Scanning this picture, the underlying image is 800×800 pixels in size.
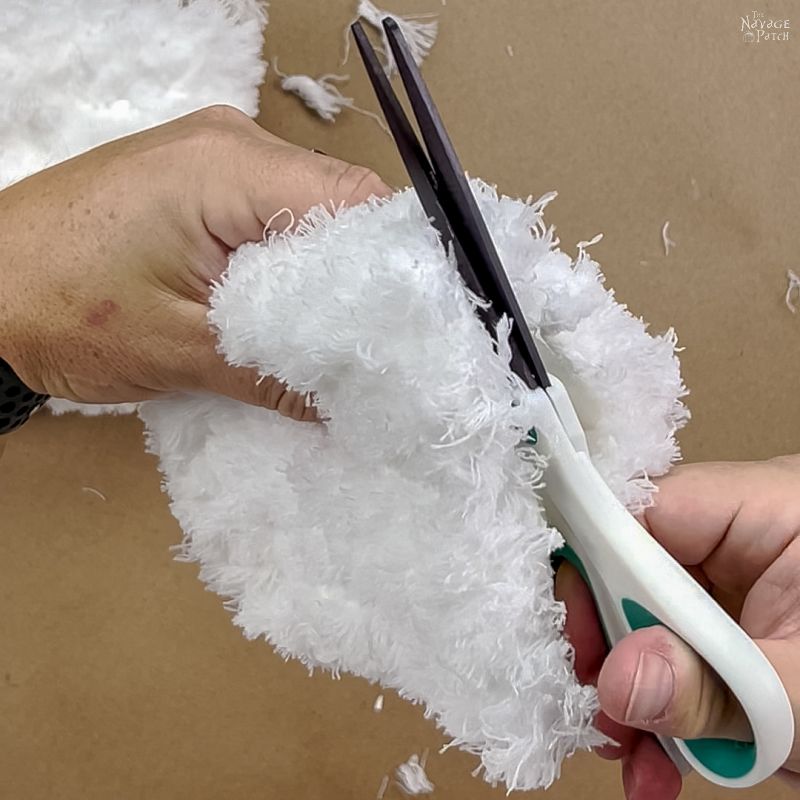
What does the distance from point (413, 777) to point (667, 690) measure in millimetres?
391

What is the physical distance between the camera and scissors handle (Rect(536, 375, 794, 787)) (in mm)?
271

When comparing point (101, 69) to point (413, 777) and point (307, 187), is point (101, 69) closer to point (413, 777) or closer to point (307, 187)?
point (307, 187)

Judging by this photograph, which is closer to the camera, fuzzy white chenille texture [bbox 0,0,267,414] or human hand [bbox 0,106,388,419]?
human hand [bbox 0,106,388,419]

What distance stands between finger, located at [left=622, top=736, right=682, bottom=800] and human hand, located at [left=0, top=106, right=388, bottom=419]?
0.68ft

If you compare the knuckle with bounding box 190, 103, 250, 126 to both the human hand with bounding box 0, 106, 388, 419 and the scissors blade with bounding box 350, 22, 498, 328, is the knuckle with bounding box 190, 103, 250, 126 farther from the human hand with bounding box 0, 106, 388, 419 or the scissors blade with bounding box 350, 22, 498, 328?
the scissors blade with bounding box 350, 22, 498, 328

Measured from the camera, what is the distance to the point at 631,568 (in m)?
0.28

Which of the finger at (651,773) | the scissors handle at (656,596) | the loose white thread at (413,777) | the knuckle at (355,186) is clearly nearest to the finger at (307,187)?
the knuckle at (355,186)

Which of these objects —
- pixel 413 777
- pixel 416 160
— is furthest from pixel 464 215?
pixel 413 777

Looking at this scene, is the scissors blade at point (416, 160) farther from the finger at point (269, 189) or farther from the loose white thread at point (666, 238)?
the loose white thread at point (666, 238)

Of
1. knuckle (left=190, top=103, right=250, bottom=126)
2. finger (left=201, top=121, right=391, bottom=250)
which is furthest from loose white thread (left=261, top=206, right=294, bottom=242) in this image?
knuckle (left=190, top=103, right=250, bottom=126)

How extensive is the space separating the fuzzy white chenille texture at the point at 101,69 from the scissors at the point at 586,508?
0.30 m

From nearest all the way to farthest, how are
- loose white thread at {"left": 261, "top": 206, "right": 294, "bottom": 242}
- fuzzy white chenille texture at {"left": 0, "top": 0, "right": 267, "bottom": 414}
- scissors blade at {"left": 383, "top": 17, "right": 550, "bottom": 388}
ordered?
1. scissors blade at {"left": 383, "top": 17, "right": 550, "bottom": 388}
2. loose white thread at {"left": 261, "top": 206, "right": 294, "bottom": 242}
3. fuzzy white chenille texture at {"left": 0, "top": 0, "right": 267, "bottom": 414}

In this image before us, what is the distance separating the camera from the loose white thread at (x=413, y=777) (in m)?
0.62

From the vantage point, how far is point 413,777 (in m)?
Answer: 0.62
